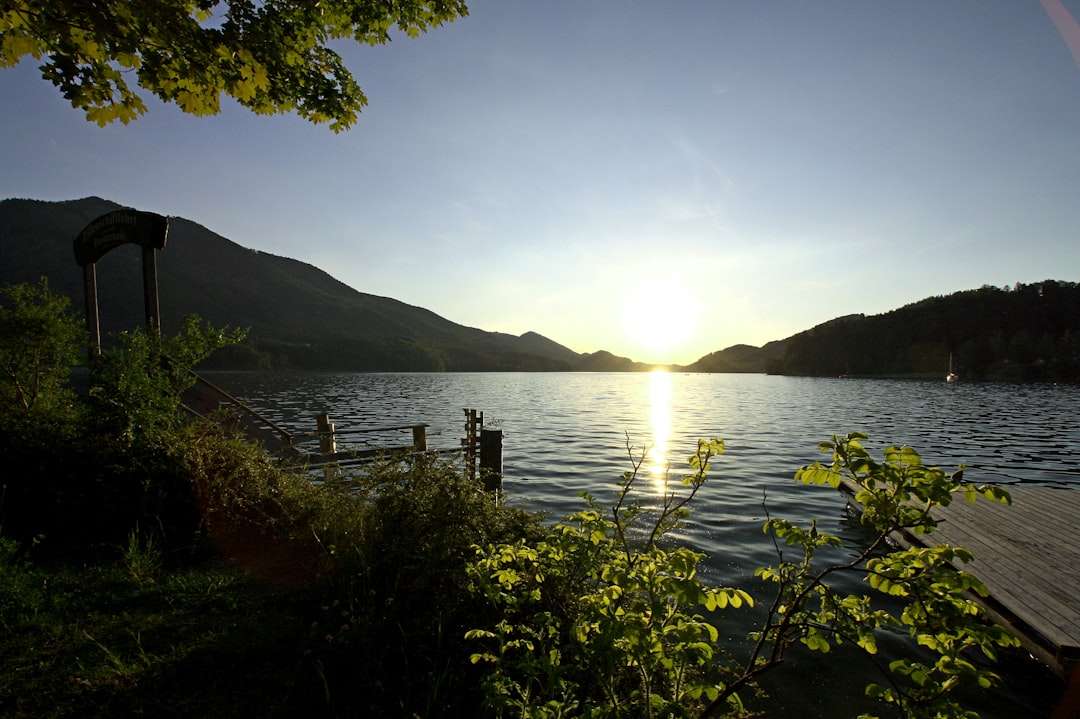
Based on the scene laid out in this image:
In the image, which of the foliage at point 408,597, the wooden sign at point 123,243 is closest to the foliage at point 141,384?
the wooden sign at point 123,243

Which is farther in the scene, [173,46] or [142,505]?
[142,505]

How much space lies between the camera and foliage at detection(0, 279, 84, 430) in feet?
29.6

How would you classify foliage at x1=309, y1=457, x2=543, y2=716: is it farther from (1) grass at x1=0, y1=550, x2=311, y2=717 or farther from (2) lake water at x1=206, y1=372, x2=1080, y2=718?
(2) lake water at x1=206, y1=372, x2=1080, y2=718

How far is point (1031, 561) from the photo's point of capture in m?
8.32

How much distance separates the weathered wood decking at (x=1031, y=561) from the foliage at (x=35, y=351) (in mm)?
14634

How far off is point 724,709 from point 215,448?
8.35 metres

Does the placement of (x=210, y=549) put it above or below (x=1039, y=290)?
below

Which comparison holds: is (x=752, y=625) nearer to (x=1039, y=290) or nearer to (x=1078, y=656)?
(x=1078, y=656)

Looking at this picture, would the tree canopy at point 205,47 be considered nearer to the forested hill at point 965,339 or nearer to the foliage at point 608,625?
the foliage at point 608,625

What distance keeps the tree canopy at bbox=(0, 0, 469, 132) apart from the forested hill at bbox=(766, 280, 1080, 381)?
13922 centimetres

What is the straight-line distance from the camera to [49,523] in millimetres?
7273

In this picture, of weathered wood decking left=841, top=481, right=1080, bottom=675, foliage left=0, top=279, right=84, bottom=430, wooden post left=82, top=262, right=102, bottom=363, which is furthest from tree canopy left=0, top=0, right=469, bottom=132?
weathered wood decking left=841, top=481, right=1080, bottom=675

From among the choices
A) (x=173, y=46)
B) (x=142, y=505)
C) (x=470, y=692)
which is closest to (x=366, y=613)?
(x=470, y=692)

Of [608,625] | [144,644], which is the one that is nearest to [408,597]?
[144,644]
